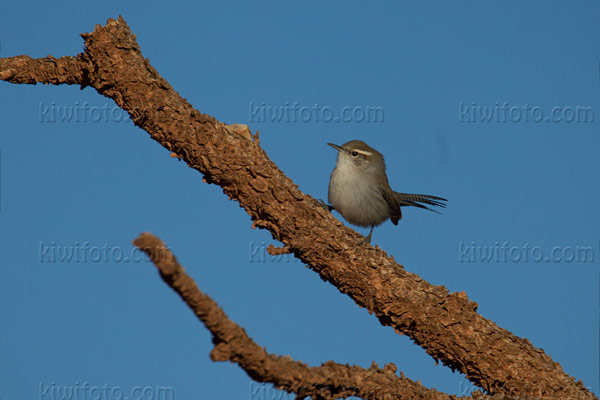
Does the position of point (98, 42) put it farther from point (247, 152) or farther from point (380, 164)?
point (380, 164)

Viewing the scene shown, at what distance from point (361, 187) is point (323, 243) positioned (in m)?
2.32

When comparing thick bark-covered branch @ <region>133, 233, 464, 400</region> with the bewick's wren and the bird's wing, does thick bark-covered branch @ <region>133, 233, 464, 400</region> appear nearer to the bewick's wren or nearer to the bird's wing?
the bewick's wren

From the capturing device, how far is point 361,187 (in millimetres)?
8391

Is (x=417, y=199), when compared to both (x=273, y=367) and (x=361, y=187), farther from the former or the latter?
(x=273, y=367)

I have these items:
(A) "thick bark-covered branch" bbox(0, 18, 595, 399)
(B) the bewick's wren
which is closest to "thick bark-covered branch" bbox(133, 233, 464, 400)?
(A) "thick bark-covered branch" bbox(0, 18, 595, 399)

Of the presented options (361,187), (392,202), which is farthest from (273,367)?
(392,202)

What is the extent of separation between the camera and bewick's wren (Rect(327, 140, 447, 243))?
8.36 meters

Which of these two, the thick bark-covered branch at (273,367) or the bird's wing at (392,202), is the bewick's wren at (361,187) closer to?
the bird's wing at (392,202)

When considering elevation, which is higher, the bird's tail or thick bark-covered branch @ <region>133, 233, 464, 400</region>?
the bird's tail

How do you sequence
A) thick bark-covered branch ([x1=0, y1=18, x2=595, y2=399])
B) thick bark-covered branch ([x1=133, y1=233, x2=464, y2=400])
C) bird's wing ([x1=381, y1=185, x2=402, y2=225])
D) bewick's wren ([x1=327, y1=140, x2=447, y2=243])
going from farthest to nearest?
bird's wing ([x1=381, y1=185, x2=402, y2=225])
bewick's wren ([x1=327, y1=140, x2=447, y2=243])
thick bark-covered branch ([x1=0, y1=18, x2=595, y2=399])
thick bark-covered branch ([x1=133, y1=233, x2=464, y2=400])

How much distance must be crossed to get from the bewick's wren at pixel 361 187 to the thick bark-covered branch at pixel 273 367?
344cm

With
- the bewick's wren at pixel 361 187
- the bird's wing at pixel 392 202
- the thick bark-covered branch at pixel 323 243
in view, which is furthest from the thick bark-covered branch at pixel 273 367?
the bird's wing at pixel 392 202

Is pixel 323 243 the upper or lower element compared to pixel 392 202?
lower

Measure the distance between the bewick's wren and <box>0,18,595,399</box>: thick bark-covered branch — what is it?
200 centimetres
